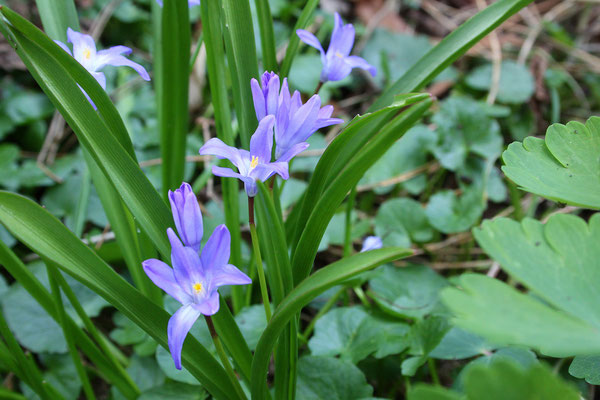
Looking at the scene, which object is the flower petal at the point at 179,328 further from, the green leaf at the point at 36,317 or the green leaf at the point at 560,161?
the green leaf at the point at 36,317

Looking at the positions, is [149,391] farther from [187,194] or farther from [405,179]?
[405,179]

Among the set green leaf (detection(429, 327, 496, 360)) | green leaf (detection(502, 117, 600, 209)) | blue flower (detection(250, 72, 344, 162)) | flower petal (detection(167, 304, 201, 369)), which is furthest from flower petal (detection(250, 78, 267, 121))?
green leaf (detection(429, 327, 496, 360))

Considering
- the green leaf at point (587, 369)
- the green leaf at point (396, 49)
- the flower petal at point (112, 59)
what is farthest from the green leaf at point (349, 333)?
the green leaf at point (396, 49)

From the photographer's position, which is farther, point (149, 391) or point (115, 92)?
point (115, 92)

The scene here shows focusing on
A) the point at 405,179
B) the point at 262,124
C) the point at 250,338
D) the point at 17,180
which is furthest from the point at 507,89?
the point at 17,180

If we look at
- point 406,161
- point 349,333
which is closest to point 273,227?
point 349,333

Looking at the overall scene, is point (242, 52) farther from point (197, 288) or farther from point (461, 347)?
point (461, 347)

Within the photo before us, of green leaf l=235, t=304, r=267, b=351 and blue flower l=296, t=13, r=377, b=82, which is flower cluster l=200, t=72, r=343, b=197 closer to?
blue flower l=296, t=13, r=377, b=82
